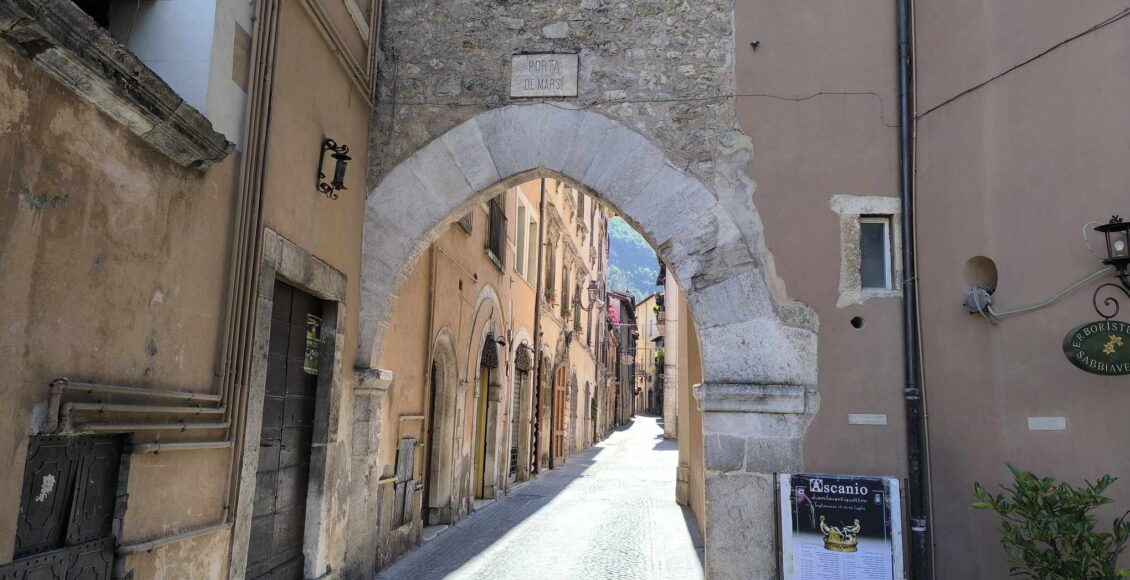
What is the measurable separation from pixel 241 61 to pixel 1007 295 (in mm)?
4480

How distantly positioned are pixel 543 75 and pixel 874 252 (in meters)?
2.59

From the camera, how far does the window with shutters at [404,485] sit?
689 cm

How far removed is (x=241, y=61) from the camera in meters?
3.85

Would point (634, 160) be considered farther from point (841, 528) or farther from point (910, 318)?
point (841, 528)

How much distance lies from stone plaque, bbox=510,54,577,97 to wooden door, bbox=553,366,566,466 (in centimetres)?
1119

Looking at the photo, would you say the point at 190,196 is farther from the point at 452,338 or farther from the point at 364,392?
the point at 452,338

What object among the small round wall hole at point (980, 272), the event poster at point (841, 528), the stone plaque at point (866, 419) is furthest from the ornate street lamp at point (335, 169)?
the small round wall hole at point (980, 272)

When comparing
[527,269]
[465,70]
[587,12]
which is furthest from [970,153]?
[527,269]

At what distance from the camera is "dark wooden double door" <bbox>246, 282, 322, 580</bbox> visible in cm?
434

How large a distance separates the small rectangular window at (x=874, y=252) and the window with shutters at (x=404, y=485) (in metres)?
4.17

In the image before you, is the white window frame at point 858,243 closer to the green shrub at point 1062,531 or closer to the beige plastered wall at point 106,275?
A: the green shrub at point 1062,531

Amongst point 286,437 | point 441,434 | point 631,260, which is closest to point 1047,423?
point 286,437

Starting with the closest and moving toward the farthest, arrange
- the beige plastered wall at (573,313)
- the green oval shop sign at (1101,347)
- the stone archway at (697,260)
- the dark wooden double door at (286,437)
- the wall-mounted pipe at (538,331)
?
the green oval shop sign at (1101,347)
the dark wooden double door at (286,437)
the stone archway at (697,260)
the wall-mounted pipe at (538,331)
the beige plastered wall at (573,313)

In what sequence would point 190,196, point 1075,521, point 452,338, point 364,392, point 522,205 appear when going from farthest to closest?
point 522,205
point 452,338
point 364,392
point 1075,521
point 190,196
